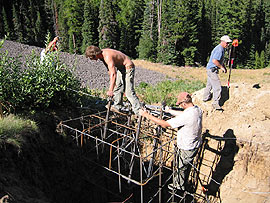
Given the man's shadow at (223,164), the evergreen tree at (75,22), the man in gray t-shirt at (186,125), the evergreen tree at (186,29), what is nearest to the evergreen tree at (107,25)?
the evergreen tree at (75,22)

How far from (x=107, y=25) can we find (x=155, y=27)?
8.14 meters

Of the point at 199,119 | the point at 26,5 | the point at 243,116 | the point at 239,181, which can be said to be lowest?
the point at 239,181

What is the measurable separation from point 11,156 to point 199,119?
3.66 m

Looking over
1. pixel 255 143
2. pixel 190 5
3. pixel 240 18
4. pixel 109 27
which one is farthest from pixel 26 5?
pixel 255 143

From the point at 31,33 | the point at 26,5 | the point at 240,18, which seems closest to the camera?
the point at 240,18

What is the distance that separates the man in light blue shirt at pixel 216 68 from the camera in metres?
6.11

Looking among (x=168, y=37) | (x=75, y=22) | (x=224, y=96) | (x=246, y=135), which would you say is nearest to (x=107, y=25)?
(x=75, y=22)

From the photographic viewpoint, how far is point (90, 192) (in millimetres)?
6145

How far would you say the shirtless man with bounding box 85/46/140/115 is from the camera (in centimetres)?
499

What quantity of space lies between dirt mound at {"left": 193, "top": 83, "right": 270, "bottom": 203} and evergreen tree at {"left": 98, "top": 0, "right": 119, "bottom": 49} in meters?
31.7

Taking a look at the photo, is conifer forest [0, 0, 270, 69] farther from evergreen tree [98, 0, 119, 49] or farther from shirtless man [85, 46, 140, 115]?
shirtless man [85, 46, 140, 115]

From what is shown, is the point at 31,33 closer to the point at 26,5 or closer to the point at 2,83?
the point at 26,5

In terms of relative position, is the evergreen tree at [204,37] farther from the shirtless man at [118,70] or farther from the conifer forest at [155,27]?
the shirtless man at [118,70]

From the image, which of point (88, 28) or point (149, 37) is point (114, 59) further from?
point (88, 28)
